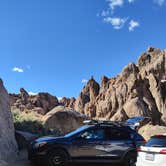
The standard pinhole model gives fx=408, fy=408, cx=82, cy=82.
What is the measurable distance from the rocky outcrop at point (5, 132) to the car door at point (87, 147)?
2.38 metres

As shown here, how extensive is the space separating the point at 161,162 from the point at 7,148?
657 centimetres

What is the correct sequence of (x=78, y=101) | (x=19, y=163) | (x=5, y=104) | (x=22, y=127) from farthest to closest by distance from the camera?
(x=78, y=101) → (x=22, y=127) → (x=5, y=104) → (x=19, y=163)

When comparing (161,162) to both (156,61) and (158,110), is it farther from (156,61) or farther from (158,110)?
(156,61)

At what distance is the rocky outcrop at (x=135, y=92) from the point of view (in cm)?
8150

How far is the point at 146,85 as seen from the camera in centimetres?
8888

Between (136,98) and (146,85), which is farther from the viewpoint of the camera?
(146,85)

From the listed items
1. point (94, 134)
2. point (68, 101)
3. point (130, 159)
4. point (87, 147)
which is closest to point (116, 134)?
point (94, 134)

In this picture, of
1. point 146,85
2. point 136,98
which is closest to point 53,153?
point 136,98

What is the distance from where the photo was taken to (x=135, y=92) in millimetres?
85062

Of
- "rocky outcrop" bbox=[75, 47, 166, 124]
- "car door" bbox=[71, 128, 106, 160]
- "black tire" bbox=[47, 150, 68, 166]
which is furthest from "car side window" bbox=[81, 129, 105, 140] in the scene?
"rocky outcrop" bbox=[75, 47, 166, 124]

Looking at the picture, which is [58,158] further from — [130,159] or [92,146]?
[130,159]

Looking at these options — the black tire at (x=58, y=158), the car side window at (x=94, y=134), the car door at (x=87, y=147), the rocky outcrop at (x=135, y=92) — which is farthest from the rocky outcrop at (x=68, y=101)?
the black tire at (x=58, y=158)

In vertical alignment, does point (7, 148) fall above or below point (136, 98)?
below

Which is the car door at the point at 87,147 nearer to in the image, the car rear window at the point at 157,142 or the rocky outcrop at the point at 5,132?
the rocky outcrop at the point at 5,132
